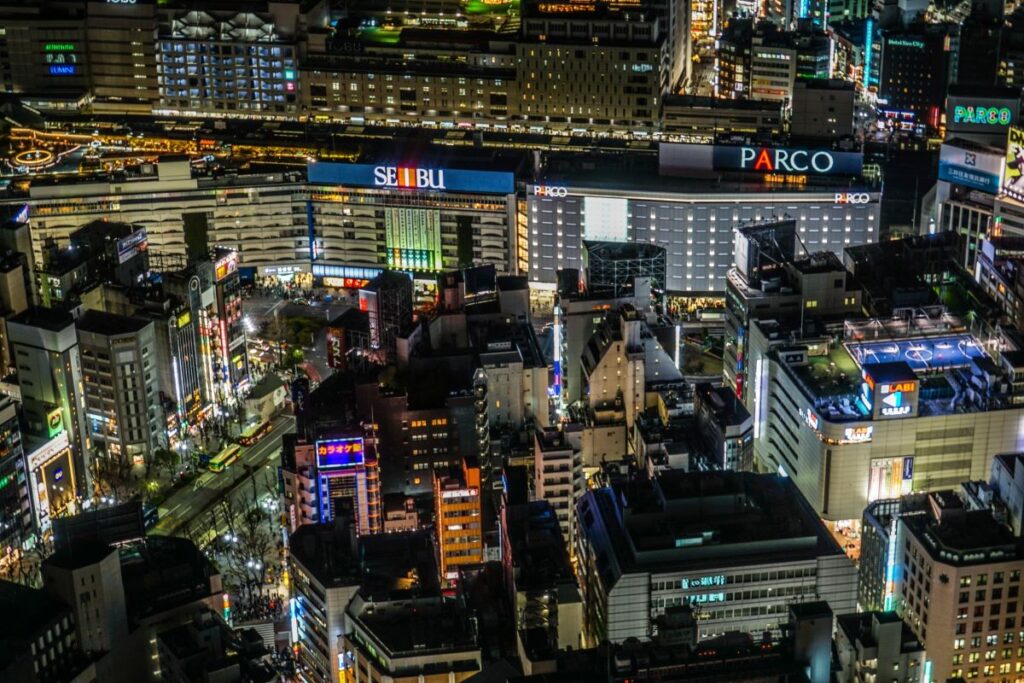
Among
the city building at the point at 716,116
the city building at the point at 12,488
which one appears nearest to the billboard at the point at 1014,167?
the city building at the point at 716,116

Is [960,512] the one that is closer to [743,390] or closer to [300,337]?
[743,390]

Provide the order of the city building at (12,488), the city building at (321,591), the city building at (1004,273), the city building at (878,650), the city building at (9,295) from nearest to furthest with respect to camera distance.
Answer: the city building at (878,650) < the city building at (321,591) < the city building at (12,488) < the city building at (9,295) < the city building at (1004,273)

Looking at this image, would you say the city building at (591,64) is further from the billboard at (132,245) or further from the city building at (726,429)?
the city building at (726,429)

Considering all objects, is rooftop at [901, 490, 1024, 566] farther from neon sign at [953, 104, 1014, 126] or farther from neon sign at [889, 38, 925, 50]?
neon sign at [889, 38, 925, 50]

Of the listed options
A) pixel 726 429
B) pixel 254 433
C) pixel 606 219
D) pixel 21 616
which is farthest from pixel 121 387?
pixel 606 219

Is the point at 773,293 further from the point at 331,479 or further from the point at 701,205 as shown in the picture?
the point at 331,479

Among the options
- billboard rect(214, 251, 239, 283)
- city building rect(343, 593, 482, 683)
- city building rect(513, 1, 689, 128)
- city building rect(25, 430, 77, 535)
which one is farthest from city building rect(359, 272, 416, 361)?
city building rect(513, 1, 689, 128)

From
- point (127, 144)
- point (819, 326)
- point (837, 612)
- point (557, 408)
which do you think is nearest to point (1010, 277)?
point (819, 326)
